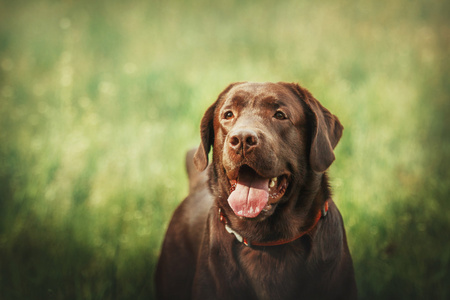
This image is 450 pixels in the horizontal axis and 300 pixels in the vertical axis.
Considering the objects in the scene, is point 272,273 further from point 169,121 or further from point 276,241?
point 169,121

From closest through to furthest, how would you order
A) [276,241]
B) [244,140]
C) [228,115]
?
[244,140] < [276,241] < [228,115]

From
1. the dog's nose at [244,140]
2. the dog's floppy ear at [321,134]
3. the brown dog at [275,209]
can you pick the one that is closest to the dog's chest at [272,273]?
the brown dog at [275,209]

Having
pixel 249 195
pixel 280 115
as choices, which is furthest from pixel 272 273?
pixel 280 115

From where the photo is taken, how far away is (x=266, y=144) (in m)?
2.14

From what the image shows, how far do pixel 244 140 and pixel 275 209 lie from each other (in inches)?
21.3

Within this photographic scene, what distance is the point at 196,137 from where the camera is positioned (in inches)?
198

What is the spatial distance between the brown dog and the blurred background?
3.48 ft

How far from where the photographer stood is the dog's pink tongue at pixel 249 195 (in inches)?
86.4

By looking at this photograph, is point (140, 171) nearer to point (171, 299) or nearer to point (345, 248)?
point (171, 299)

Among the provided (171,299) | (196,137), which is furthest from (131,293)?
(196,137)

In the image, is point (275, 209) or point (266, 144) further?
point (275, 209)

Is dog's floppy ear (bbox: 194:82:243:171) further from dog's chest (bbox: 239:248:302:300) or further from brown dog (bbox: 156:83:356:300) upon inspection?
dog's chest (bbox: 239:248:302:300)

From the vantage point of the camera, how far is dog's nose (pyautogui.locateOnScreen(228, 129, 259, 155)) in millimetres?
2068

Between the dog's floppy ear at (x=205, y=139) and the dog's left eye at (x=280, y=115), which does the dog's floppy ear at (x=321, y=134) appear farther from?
the dog's floppy ear at (x=205, y=139)
